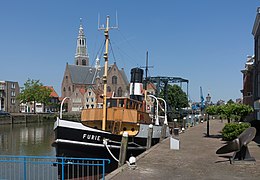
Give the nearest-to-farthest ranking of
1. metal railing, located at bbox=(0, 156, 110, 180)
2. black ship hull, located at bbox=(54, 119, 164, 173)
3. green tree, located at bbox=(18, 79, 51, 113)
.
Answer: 1. metal railing, located at bbox=(0, 156, 110, 180)
2. black ship hull, located at bbox=(54, 119, 164, 173)
3. green tree, located at bbox=(18, 79, 51, 113)

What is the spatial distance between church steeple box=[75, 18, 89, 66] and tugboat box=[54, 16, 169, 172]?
4623 inches

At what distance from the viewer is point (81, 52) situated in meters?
138

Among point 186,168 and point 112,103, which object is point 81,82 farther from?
point 186,168

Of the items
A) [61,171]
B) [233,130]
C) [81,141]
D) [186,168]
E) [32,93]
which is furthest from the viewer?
[32,93]

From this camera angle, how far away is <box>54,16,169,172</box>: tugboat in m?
14.5

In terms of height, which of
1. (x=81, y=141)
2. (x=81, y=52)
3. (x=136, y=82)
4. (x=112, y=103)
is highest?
(x=81, y=52)

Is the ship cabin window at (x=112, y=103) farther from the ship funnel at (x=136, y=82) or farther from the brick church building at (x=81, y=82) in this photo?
the brick church building at (x=81, y=82)

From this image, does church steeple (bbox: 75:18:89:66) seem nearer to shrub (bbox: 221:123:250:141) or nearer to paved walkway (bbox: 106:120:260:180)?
shrub (bbox: 221:123:250:141)

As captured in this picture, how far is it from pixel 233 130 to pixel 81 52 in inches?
4901

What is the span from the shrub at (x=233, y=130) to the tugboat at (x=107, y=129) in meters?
4.63

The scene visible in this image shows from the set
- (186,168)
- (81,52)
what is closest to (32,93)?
(81,52)

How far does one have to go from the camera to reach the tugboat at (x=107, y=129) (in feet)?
47.7

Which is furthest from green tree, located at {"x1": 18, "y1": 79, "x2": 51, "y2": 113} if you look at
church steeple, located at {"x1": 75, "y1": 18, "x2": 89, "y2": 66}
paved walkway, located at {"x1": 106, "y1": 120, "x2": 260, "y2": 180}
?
paved walkway, located at {"x1": 106, "y1": 120, "x2": 260, "y2": 180}

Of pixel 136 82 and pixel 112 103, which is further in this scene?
pixel 136 82
